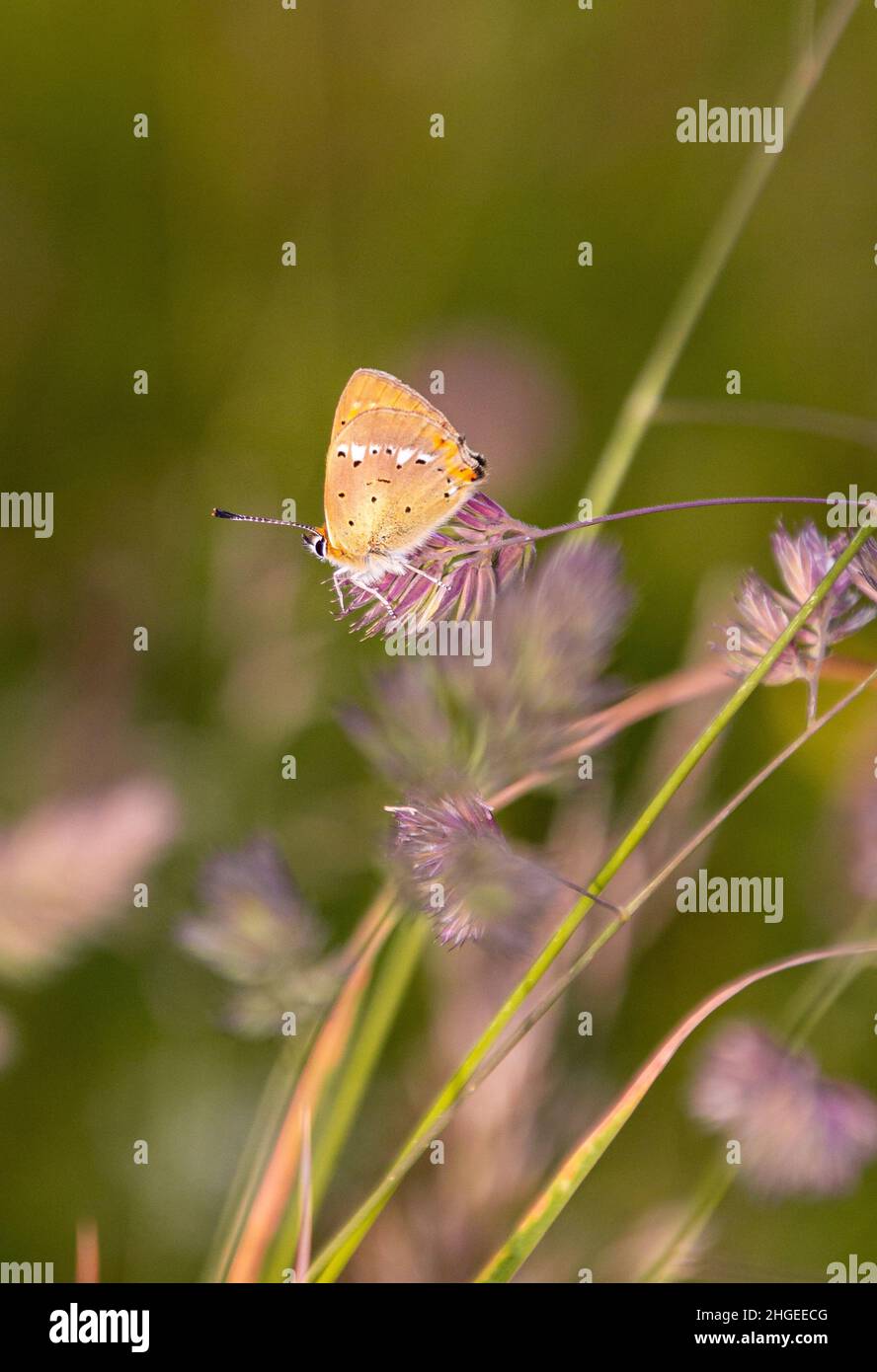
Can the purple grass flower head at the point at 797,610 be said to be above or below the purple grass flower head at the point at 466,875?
above

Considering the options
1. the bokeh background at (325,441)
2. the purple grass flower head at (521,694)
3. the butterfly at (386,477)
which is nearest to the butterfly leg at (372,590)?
the butterfly at (386,477)

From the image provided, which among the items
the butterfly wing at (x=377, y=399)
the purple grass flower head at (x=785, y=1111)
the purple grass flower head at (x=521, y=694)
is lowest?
the purple grass flower head at (x=785, y=1111)

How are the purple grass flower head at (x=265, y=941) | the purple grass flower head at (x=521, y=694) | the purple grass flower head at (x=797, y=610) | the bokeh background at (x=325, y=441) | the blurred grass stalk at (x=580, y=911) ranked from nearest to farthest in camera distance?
the blurred grass stalk at (x=580, y=911) → the purple grass flower head at (x=797, y=610) → the purple grass flower head at (x=521, y=694) → the purple grass flower head at (x=265, y=941) → the bokeh background at (x=325, y=441)

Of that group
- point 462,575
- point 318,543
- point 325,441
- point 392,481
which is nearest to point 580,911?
point 462,575

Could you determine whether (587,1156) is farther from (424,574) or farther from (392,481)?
(392,481)

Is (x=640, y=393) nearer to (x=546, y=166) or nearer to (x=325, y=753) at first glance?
(x=325, y=753)

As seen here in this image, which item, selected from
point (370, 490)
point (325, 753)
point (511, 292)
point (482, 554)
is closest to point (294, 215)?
point (511, 292)

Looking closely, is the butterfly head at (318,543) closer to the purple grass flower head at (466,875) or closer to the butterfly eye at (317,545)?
the butterfly eye at (317,545)
